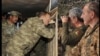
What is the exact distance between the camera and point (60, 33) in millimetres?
3381

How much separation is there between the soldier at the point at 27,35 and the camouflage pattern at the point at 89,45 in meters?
0.31

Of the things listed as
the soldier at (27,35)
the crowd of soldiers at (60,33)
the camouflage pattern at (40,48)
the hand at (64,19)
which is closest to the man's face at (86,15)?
the crowd of soldiers at (60,33)

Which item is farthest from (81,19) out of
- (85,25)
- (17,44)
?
(17,44)

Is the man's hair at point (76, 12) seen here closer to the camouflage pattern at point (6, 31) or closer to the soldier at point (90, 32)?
the soldier at point (90, 32)

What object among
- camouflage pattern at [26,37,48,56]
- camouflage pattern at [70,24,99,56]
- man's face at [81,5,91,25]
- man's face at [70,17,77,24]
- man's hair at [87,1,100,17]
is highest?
man's hair at [87,1,100,17]

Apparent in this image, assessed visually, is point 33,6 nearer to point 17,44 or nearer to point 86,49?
point 17,44

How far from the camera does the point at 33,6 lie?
3.50 metres

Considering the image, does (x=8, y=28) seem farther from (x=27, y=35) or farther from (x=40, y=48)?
(x=40, y=48)

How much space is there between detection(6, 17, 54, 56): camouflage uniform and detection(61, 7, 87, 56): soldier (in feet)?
0.50

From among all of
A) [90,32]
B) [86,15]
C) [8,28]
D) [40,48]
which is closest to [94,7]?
[86,15]

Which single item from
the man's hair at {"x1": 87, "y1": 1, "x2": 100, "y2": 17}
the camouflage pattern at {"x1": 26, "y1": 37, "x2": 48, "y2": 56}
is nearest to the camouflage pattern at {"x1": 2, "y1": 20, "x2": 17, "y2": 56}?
the camouflage pattern at {"x1": 26, "y1": 37, "x2": 48, "y2": 56}

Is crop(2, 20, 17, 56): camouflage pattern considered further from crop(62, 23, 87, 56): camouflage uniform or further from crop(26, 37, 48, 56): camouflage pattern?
crop(62, 23, 87, 56): camouflage uniform

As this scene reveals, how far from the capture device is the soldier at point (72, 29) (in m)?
3.37

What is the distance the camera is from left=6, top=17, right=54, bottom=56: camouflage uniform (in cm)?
343
